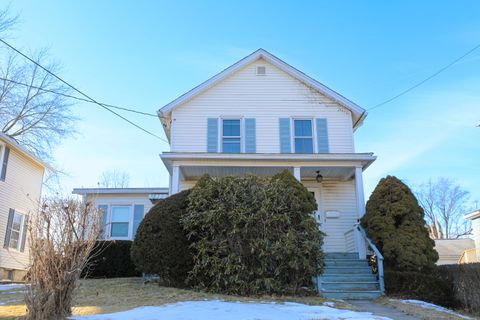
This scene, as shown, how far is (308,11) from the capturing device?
14.6 m

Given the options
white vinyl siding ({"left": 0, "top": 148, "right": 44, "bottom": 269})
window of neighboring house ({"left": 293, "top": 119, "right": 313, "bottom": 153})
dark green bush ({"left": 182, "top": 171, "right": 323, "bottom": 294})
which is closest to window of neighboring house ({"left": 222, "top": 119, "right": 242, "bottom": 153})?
window of neighboring house ({"left": 293, "top": 119, "right": 313, "bottom": 153})

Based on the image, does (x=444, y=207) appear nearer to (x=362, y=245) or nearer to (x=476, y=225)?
(x=476, y=225)

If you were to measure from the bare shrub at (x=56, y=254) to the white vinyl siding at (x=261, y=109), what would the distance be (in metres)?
8.74

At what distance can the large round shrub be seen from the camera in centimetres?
915

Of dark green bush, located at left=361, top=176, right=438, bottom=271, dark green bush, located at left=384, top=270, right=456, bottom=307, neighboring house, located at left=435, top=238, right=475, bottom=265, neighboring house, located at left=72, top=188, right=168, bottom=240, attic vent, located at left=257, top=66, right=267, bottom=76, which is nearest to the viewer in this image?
dark green bush, located at left=384, top=270, right=456, bottom=307

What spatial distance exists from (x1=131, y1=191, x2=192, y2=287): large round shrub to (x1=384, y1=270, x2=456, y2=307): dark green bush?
4.83 m

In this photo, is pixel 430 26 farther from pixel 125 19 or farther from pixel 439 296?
pixel 125 19

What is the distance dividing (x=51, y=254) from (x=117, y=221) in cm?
1230

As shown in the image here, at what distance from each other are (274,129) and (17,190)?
424 inches

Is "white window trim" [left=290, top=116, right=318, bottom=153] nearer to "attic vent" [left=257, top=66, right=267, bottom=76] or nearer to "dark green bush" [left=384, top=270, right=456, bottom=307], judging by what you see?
"attic vent" [left=257, top=66, right=267, bottom=76]

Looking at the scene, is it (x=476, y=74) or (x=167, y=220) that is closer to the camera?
(x=167, y=220)

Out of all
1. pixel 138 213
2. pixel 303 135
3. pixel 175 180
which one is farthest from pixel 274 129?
pixel 138 213

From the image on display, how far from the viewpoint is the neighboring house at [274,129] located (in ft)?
44.4

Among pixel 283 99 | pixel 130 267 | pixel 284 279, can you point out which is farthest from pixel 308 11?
pixel 130 267
